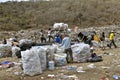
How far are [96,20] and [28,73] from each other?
1184 inches

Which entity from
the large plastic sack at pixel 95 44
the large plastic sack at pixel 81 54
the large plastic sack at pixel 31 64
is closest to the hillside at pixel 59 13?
the large plastic sack at pixel 95 44

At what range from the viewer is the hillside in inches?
1522

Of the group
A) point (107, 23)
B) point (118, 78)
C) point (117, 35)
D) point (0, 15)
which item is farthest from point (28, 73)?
point (0, 15)

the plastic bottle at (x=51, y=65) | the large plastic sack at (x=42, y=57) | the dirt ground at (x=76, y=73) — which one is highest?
the large plastic sack at (x=42, y=57)

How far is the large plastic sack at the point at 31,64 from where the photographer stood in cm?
973

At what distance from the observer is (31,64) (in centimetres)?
975

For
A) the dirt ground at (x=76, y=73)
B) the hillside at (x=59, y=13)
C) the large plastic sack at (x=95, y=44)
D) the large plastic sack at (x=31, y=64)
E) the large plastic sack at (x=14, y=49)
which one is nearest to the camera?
the dirt ground at (x=76, y=73)

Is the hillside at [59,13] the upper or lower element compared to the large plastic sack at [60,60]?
upper

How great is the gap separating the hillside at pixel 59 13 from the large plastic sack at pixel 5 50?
880 inches

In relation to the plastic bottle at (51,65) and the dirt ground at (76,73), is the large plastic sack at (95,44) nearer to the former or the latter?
the dirt ground at (76,73)

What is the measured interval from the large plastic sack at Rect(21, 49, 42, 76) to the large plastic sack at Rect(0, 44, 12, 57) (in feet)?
15.1

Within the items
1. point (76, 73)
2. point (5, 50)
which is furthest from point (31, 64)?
point (5, 50)

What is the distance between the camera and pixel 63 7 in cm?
4350

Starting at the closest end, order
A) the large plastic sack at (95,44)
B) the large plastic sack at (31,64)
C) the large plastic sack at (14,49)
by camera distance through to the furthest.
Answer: the large plastic sack at (31,64)
the large plastic sack at (14,49)
the large plastic sack at (95,44)
